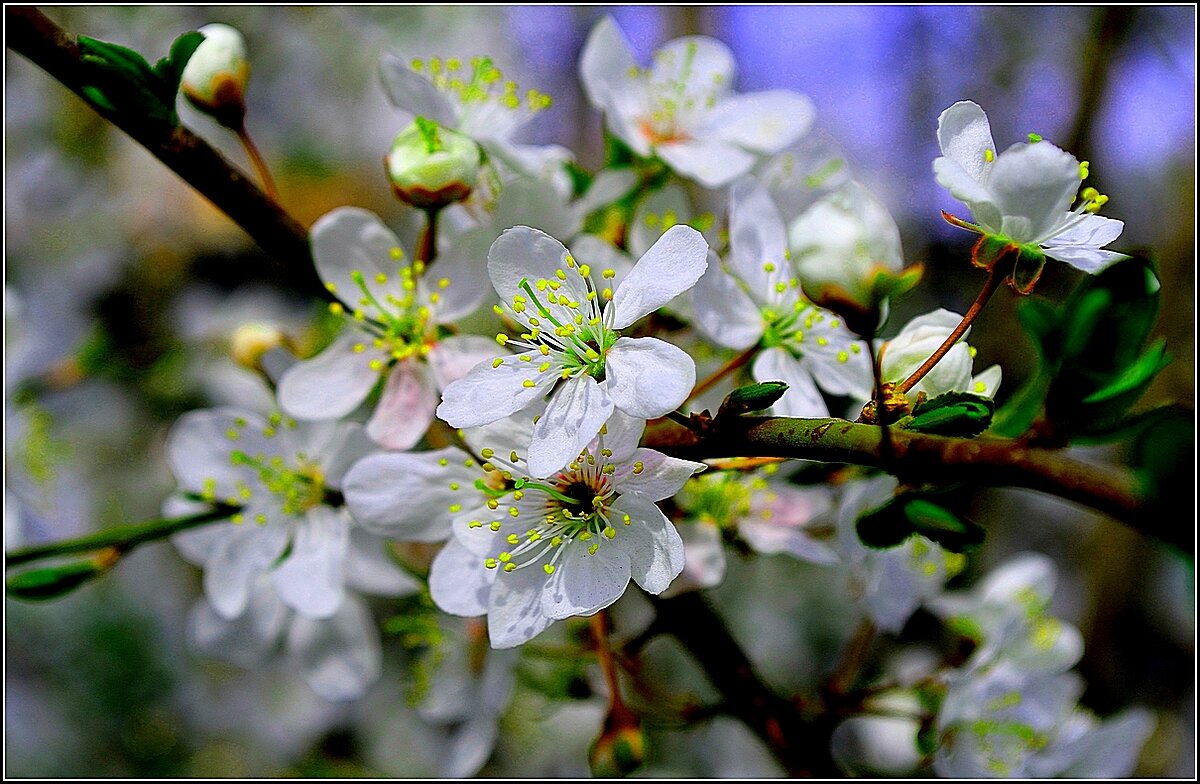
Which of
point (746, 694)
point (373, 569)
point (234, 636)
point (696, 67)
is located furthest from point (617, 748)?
point (696, 67)

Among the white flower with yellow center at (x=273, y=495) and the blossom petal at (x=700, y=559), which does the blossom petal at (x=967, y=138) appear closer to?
the blossom petal at (x=700, y=559)

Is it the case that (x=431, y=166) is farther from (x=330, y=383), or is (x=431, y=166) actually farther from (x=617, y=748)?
(x=617, y=748)

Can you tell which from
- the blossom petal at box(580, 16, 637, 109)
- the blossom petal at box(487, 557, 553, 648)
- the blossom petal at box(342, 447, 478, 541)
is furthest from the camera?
the blossom petal at box(580, 16, 637, 109)

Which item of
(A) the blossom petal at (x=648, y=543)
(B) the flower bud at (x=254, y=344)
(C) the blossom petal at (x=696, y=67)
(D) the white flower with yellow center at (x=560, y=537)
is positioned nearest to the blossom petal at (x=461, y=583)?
(D) the white flower with yellow center at (x=560, y=537)

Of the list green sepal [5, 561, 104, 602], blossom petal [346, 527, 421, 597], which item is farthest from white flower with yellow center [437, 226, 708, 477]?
green sepal [5, 561, 104, 602]

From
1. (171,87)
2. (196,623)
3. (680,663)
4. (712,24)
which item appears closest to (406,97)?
(171,87)

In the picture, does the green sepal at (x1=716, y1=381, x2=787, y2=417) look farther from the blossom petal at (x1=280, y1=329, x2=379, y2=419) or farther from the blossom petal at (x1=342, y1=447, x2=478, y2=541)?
the blossom petal at (x1=280, y1=329, x2=379, y2=419)

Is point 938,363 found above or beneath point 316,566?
above

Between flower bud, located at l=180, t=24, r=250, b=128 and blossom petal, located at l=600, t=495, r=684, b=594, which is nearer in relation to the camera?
blossom petal, located at l=600, t=495, r=684, b=594
